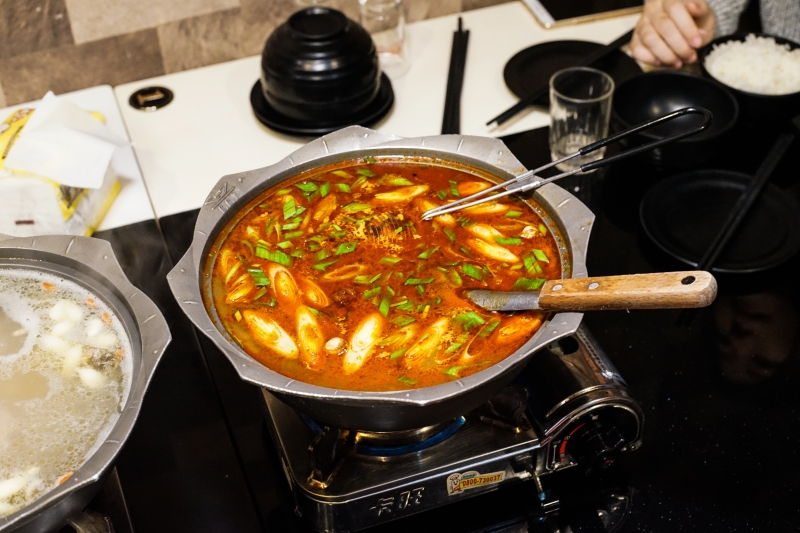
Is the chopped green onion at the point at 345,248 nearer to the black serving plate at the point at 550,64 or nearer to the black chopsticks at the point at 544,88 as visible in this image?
the black chopsticks at the point at 544,88

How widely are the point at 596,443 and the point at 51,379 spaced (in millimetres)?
1037

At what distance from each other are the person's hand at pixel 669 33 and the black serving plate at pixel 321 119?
0.87m

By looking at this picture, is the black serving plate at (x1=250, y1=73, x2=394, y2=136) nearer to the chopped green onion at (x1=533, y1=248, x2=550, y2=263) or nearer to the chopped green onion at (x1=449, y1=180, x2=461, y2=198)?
the chopped green onion at (x1=449, y1=180, x2=461, y2=198)

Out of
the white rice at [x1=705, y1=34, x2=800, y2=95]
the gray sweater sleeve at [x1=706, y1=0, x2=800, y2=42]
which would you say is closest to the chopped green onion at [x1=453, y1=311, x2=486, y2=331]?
the white rice at [x1=705, y1=34, x2=800, y2=95]

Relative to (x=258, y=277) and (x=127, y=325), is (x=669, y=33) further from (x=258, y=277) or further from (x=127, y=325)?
(x=127, y=325)

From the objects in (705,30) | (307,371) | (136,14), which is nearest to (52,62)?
(136,14)

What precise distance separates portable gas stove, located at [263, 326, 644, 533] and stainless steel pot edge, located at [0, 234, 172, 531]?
14.9 inches

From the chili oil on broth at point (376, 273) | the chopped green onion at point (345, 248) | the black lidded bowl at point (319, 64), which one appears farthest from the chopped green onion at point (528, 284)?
the black lidded bowl at point (319, 64)

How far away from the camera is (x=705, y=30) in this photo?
8.73 feet

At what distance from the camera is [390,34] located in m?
2.70

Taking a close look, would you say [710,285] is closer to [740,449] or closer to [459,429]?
[459,429]

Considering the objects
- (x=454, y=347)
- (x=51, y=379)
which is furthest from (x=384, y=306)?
(x=51, y=379)

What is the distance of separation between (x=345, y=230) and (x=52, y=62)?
1549 mm

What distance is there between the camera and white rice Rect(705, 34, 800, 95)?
2.41m
